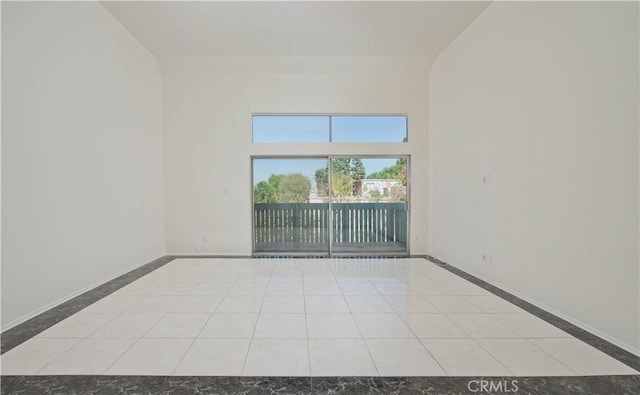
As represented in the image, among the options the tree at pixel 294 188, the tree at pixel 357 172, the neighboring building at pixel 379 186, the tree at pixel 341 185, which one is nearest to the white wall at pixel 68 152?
the tree at pixel 294 188

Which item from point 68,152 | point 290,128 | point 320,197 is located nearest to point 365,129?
point 290,128

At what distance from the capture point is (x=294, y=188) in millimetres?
5547

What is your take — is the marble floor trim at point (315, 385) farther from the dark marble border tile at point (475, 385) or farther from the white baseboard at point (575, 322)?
the white baseboard at point (575, 322)

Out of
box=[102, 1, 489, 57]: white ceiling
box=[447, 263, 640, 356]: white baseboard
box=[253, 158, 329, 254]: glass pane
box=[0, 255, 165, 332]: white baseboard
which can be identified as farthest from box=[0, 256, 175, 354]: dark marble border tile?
box=[447, 263, 640, 356]: white baseboard

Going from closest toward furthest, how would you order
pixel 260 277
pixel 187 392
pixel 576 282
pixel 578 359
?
pixel 187 392
pixel 578 359
pixel 576 282
pixel 260 277

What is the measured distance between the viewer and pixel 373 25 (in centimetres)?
406

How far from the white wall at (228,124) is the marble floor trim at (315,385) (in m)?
3.65

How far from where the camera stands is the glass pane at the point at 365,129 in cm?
545

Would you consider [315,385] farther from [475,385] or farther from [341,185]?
[341,185]

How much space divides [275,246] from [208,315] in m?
2.91

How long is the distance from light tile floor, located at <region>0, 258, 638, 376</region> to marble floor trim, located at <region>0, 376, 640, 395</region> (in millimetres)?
65

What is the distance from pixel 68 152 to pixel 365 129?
446 centimetres

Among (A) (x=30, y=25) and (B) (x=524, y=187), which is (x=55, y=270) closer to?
(A) (x=30, y=25)

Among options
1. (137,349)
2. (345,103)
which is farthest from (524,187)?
(137,349)
